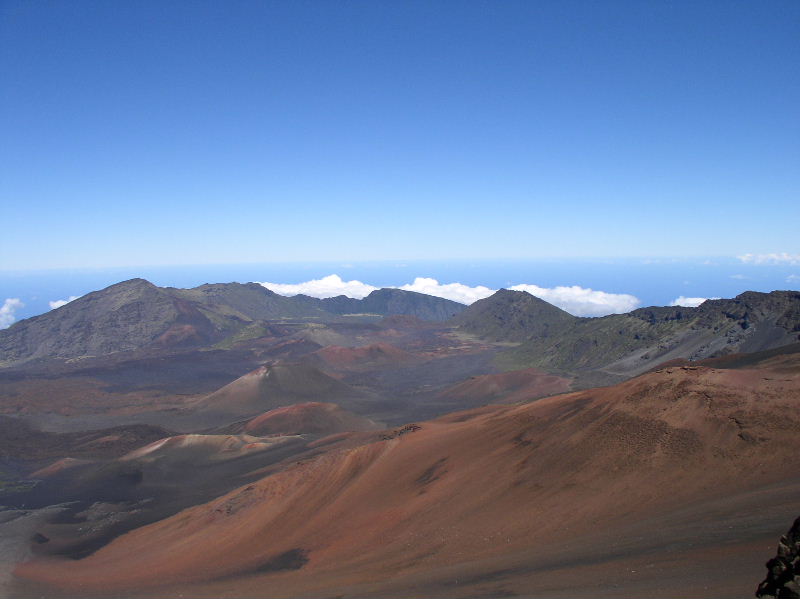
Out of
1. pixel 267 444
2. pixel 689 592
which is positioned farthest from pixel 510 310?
pixel 689 592

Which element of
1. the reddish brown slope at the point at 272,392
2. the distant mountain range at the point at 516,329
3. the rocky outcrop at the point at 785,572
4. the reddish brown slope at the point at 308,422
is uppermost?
the distant mountain range at the point at 516,329

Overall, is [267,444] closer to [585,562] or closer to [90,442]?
[90,442]

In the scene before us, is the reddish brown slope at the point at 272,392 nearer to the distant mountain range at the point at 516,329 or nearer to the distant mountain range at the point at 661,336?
the distant mountain range at the point at 516,329

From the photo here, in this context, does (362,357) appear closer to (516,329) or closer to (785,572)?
(516,329)

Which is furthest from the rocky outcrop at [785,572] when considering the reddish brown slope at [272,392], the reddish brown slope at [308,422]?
the reddish brown slope at [272,392]

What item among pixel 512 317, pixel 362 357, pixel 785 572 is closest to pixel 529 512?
pixel 785 572

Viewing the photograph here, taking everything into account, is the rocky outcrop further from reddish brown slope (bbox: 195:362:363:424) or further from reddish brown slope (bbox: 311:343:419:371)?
reddish brown slope (bbox: 311:343:419:371)
